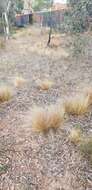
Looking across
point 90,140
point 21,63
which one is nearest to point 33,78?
point 21,63

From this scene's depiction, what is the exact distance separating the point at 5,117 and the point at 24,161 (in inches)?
57.1

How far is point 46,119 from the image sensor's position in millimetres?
4656

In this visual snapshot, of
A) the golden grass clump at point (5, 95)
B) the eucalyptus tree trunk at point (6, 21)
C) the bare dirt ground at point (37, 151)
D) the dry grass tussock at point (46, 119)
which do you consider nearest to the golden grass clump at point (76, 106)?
the bare dirt ground at point (37, 151)

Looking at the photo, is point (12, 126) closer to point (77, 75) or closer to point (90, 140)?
point (90, 140)

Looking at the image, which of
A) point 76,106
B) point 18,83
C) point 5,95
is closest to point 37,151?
point 76,106

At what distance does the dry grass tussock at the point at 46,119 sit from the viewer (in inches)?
180

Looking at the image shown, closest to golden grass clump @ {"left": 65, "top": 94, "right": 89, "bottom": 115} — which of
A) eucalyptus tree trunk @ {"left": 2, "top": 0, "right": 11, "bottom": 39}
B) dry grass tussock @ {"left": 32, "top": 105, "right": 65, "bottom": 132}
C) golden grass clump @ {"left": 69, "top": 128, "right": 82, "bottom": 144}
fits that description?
dry grass tussock @ {"left": 32, "top": 105, "right": 65, "bottom": 132}

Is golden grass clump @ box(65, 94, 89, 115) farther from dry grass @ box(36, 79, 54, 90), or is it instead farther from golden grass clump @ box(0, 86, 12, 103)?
dry grass @ box(36, 79, 54, 90)

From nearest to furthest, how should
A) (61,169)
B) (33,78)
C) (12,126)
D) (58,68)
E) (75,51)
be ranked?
(61,169) → (12,126) → (33,78) → (58,68) → (75,51)

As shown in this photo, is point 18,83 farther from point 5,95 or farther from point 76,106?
point 76,106

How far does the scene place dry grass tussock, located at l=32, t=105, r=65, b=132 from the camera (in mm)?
4570

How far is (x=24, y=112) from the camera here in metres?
5.45

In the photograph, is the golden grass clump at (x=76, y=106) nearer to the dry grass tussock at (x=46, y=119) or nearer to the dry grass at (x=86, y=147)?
the dry grass tussock at (x=46, y=119)

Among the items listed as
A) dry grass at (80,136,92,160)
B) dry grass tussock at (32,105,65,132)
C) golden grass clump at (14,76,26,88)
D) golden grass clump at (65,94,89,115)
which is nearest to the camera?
dry grass at (80,136,92,160)
